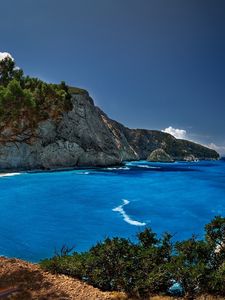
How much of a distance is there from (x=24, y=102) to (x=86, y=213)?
24.5 meters

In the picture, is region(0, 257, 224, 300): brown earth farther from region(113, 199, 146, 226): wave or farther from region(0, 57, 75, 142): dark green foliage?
region(113, 199, 146, 226): wave

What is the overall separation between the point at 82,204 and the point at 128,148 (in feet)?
436

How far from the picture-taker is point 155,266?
9570 mm

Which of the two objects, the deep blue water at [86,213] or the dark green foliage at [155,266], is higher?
the dark green foliage at [155,266]

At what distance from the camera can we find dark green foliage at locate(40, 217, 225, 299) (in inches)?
355

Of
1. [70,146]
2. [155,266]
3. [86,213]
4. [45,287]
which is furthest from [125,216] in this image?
[70,146]

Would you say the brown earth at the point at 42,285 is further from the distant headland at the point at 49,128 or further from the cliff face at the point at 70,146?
the cliff face at the point at 70,146

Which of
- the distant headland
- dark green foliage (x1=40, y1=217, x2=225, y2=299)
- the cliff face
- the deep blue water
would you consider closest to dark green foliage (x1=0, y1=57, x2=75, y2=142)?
the distant headland

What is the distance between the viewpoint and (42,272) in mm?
10852

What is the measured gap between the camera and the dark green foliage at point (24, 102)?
462 inches

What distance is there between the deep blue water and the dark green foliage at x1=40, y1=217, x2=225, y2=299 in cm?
603

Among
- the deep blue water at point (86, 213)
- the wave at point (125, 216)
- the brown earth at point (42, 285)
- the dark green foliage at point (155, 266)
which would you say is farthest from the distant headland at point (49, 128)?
the wave at point (125, 216)

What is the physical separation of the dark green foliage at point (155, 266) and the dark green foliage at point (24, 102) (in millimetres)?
6025

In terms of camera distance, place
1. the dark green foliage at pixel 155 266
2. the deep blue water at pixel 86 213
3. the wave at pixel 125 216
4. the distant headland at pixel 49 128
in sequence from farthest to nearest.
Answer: the wave at pixel 125 216 → the deep blue water at pixel 86 213 → the distant headland at pixel 49 128 → the dark green foliage at pixel 155 266
